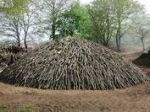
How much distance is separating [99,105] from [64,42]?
19.5ft

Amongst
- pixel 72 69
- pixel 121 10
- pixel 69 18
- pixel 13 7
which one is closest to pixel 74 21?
pixel 69 18

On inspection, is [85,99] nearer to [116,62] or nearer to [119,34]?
[116,62]

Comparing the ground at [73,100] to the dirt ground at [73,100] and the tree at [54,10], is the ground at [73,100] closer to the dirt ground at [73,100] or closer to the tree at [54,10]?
the dirt ground at [73,100]

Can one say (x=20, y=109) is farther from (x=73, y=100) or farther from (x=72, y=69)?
(x=72, y=69)

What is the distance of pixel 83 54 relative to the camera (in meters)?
17.6

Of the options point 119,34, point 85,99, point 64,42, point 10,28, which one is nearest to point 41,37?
point 10,28

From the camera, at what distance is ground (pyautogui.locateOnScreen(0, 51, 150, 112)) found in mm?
12359

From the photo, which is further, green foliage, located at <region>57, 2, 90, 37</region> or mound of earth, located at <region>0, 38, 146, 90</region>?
green foliage, located at <region>57, 2, 90, 37</region>

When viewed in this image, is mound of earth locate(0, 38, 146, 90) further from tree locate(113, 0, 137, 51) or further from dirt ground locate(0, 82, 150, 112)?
tree locate(113, 0, 137, 51)

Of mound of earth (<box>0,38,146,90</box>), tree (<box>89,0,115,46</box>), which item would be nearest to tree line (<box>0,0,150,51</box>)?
tree (<box>89,0,115,46</box>)

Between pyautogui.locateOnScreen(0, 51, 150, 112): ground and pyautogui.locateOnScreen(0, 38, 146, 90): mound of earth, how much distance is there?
67cm

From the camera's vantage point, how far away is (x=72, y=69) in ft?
55.0

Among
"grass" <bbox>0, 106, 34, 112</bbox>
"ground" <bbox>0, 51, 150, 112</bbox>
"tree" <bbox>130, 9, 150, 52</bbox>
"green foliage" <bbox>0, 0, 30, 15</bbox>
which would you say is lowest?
"tree" <bbox>130, 9, 150, 52</bbox>

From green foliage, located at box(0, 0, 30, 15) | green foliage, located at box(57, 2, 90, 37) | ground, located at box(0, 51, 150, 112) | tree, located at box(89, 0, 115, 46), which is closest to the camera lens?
ground, located at box(0, 51, 150, 112)
